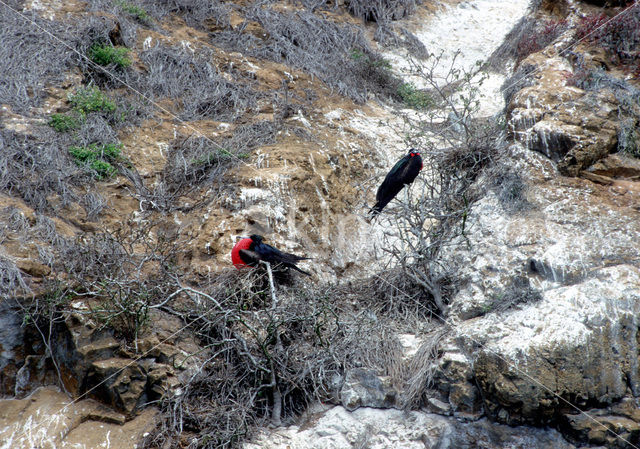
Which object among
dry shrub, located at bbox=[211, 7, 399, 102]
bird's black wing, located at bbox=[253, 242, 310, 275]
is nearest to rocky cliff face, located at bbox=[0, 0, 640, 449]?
bird's black wing, located at bbox=[253, 242, 310, 275]

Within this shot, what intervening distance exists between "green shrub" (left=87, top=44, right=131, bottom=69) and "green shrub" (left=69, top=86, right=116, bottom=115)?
2.15 ft

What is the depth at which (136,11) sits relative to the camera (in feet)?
25.4

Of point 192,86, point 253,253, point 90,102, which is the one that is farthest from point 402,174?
point 90,102

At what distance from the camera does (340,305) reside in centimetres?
488

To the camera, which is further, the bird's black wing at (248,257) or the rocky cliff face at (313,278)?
the bird's black wing at (248,257)

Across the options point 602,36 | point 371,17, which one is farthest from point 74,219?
point 371,17

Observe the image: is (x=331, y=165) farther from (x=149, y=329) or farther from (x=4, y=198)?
(x=4, y=198)

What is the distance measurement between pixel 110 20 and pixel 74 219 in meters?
3.40

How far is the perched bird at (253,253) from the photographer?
465 cm

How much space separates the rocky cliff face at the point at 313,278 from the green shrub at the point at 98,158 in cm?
11

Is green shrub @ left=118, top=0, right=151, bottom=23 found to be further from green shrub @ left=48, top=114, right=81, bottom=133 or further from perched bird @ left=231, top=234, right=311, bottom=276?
perched bird @ left=231, top=234, right=311, bottom=276

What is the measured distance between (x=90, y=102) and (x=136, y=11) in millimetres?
2367

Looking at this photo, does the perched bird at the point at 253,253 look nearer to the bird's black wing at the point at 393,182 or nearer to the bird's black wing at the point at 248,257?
the bird's black wing at the point at 248,257

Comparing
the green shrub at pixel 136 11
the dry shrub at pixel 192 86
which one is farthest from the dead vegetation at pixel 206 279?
the green shrub at pixel 136 11
